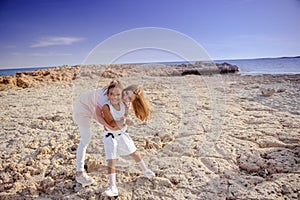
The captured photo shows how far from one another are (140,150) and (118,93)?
121 centimetres

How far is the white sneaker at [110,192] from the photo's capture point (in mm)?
1940

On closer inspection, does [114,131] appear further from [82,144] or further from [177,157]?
[177,157]

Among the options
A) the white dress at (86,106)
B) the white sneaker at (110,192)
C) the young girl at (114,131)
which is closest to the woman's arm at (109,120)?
the young girl at (114,131)

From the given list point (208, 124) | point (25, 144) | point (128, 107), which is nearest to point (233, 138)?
point (208, 124)

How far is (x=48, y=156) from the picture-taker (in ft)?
8.97

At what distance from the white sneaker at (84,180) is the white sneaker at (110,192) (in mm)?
262

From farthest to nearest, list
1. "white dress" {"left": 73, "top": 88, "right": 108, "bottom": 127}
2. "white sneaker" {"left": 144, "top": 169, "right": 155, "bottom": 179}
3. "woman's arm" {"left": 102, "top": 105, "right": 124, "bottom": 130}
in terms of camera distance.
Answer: "white sneaker" {"left": 144, "top": 169, "right": 155, "bottom": 179} → "white dress" {"left": 73, "top": 88, "right": 108, "bottom": 127} → "woman's arm" {"left": 102, "top": 105, "right": 124, "bottom": 130}

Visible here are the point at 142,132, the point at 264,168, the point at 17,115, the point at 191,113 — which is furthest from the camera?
the point at 17,115

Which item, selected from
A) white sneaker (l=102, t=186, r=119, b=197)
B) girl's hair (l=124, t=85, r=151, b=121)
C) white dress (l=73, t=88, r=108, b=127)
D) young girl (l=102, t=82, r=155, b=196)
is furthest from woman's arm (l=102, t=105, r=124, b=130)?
white sneaker (l=102, t=186, r=119, b=197)

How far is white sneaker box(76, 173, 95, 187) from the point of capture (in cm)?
215

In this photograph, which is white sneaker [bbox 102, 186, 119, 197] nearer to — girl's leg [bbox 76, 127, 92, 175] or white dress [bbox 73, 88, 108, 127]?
girl's leg [bbox 76, 127, 92, 175]

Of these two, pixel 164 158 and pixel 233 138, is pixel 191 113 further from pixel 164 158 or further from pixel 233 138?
pixel 164 158

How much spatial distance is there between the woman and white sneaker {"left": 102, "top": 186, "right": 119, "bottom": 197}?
0.89 feet

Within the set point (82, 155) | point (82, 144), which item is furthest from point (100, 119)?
point (82, 155)
